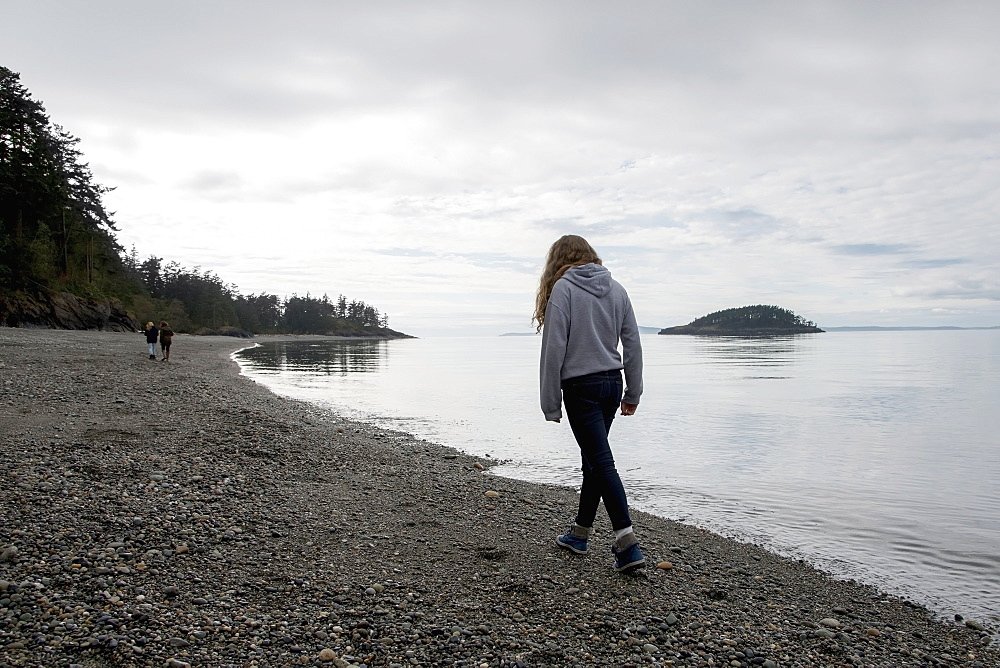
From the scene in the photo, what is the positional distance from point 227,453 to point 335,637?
5251 mm

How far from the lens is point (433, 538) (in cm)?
543

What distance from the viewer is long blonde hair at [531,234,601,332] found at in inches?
197

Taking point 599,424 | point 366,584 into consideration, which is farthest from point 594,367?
point 366,584

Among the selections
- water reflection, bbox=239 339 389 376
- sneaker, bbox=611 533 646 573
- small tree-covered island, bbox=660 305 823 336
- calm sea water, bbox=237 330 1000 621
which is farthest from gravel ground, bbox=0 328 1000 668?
small tree-covered island, bbox=660 305 823 336

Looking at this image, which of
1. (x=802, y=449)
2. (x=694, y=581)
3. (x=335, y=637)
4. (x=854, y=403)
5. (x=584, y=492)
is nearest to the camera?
(x=335, y=637)

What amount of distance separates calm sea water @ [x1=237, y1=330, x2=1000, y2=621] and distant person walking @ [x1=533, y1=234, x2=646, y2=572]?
2507mm

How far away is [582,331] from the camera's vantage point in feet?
15.4

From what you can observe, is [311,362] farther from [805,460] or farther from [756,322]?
[756,322]

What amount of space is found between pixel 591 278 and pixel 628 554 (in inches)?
81.5

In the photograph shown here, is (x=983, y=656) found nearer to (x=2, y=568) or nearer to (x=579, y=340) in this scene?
(x=579, y=340)

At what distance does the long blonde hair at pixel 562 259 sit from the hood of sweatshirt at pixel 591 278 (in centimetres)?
12

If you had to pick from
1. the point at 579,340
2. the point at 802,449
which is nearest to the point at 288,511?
the point at 579,340

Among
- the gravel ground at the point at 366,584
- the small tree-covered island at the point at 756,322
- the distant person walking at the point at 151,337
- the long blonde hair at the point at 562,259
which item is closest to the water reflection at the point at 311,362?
the distant person walking at the point at 151,337

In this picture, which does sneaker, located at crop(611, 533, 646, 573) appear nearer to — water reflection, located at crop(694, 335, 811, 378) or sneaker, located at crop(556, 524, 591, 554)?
sneaker, located at crop(556, 524, 591, 554)
